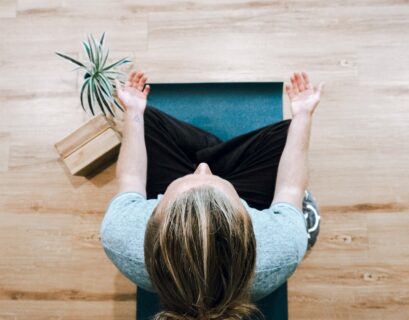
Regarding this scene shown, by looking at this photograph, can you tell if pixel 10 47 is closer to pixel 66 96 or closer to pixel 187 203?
pixel 66 96

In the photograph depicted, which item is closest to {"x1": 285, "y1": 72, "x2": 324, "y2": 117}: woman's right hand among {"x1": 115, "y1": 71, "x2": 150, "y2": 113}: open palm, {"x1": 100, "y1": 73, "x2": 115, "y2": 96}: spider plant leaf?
{"x1": 115, "y1": 71, "x2": 150, "y2": 113}: open palm

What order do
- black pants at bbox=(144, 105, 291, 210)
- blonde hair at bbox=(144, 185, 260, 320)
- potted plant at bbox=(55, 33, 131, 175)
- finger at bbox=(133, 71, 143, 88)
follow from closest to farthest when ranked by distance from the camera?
1. blonde hair at bbox=(144, 185, 260, 320)
2. black pants at bbox=(144, 105, 291, 210)
3. finger at bbox=(133, 71, 143, 88)
4. potted plant at bbox=(55, 33, 131, 175)

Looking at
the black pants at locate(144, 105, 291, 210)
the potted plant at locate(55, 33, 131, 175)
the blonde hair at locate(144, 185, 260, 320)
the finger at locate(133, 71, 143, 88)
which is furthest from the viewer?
the potted plant at locate(55, 33, 131, 175)

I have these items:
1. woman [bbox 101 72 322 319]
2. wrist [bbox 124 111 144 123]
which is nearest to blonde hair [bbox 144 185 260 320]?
woman [bbox 101 72 322 319]

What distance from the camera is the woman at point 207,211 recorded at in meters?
0.70

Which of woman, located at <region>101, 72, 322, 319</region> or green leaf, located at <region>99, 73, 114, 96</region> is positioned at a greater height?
green leaf, located at <region>99, 73, 114, 96</region>

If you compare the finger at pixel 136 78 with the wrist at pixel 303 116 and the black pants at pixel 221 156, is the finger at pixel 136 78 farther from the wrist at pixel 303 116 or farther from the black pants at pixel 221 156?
the wrist at pixel 303 116

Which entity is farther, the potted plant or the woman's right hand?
the potted plant

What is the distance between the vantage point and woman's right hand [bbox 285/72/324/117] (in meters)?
1.17

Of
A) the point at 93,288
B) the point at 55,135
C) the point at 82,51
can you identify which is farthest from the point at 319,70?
the point at 93,288

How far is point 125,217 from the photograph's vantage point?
3.08 feet

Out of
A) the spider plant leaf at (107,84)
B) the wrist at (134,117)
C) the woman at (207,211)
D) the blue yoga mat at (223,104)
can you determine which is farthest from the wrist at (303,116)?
the spider plant leaf at (107,84)

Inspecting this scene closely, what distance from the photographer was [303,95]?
1.21m

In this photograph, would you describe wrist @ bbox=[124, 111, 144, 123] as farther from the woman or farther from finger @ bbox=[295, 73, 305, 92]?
finger @ bbox=[295, 73, 305, 92]
